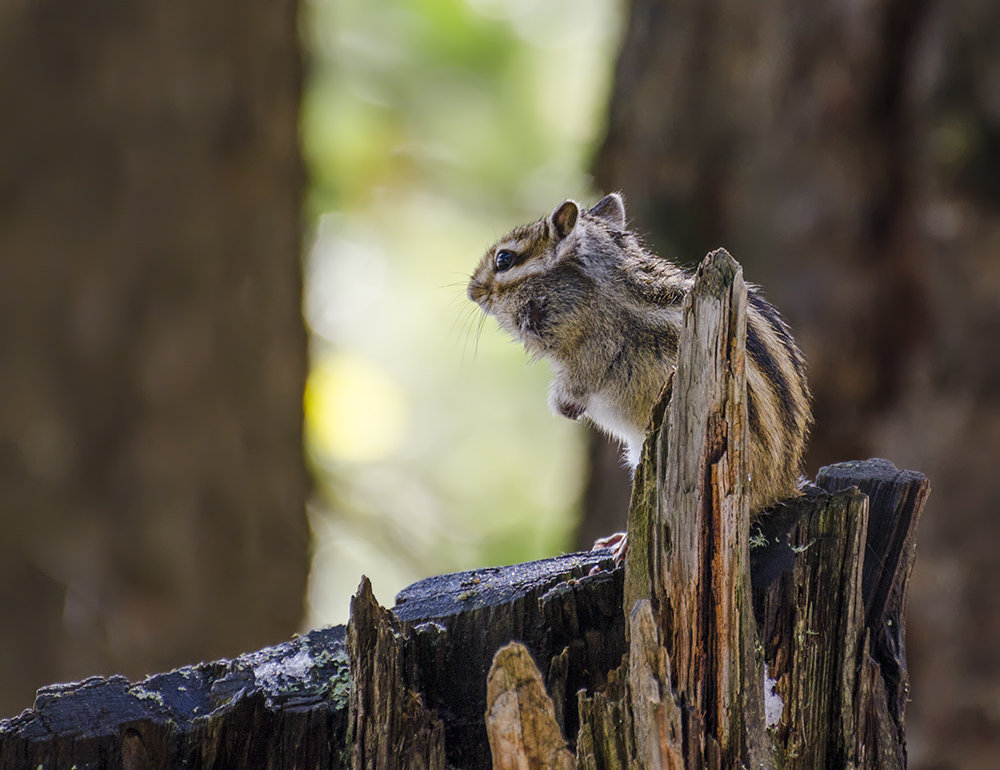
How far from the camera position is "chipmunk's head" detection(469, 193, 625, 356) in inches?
148

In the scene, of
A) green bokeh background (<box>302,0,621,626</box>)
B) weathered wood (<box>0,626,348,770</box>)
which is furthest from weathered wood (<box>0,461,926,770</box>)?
green bokeh background (<box>302,0,621,626</box>)

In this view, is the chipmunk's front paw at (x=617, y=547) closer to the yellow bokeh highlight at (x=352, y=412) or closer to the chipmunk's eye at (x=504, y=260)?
the chipmunk's eye at (x=504, y=260)

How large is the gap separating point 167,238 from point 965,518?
4.81m

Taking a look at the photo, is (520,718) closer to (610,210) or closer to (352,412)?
A: (610,210)

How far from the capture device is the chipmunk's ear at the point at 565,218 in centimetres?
382

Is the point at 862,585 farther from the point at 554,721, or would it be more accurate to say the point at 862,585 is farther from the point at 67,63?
the point at 67,63

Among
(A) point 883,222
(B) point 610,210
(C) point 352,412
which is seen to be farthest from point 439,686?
(C) point 352,412

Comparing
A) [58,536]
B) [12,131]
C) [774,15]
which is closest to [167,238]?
[12,131]

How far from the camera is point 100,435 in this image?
625 cm

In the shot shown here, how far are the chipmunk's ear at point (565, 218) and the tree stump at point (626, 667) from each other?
140 cm

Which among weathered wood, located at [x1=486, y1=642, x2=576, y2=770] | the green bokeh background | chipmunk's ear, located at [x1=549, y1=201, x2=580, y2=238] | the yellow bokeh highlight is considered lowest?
weathered wood, located at [x1=486, y1=642, x2=576, y2=770]

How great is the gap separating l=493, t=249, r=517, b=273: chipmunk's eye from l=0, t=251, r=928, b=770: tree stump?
146 centimetres

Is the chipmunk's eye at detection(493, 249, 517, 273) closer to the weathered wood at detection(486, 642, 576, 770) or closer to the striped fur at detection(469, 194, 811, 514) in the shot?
the striped fur at detection(469, 194, 811, 514)

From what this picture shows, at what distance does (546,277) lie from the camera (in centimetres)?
390
